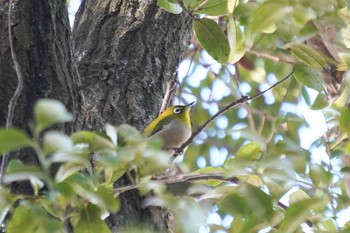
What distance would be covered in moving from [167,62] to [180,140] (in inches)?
21.0

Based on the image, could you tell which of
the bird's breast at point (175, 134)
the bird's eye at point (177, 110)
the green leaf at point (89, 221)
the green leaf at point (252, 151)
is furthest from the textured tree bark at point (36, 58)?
the bird's eye at point (177, 110)

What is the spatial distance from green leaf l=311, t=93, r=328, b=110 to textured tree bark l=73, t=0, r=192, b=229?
564 millimetres

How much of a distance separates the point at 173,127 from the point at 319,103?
47.2 inches

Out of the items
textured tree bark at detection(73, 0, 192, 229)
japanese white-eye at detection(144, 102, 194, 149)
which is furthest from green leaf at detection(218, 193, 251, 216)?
japanese white-eye at detection(144, 102, 194, 149)

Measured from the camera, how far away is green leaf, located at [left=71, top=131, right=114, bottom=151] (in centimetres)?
130

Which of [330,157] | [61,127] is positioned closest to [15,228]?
[61,127]

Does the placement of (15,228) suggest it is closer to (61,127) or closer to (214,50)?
(61,127)

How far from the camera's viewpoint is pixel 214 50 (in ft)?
6.88

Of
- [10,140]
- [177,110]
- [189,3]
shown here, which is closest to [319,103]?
[189,3]

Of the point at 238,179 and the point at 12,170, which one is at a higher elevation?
the point at 12,170

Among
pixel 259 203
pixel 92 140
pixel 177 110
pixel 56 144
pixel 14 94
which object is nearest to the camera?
pixel 56 144

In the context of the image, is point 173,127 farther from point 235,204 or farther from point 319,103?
point 235,204

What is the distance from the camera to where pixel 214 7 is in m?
2.02

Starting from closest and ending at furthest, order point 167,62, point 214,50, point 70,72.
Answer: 1. point 70,72
2. point 214,50
3. point 167,62
